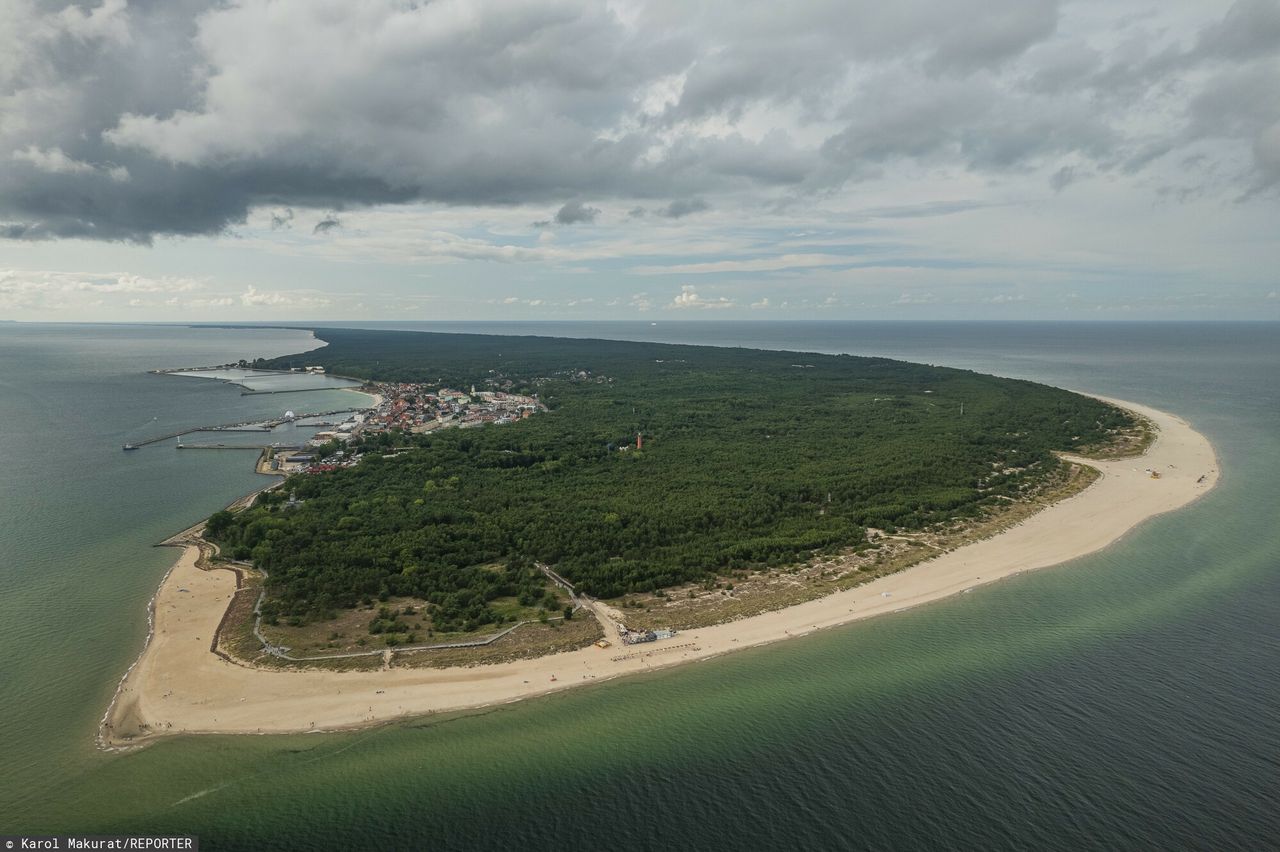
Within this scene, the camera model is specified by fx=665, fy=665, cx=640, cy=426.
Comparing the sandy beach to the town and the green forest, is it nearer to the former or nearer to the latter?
the green forest

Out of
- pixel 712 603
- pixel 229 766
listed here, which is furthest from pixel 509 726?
pixel 712 603

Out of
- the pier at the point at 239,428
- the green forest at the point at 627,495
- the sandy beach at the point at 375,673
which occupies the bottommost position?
the sandy beach at the point at 375,673

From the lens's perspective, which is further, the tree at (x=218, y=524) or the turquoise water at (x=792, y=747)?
the tree at (x=218, y=524)

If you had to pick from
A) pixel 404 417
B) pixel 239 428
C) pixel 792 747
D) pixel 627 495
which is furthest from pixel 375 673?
pixel 239 428

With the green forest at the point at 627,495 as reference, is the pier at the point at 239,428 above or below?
above

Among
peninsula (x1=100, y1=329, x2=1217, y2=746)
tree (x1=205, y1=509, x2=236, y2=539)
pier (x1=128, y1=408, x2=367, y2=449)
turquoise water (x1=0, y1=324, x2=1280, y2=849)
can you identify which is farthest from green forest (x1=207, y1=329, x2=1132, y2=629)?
pier (x1=128, y1=408, x2=367, y2=449)

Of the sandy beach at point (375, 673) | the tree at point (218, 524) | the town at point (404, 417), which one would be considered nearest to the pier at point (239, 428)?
the town at point (404, 417)

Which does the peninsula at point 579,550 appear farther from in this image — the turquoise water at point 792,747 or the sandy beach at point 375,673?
the turquoise water at point 792,747
